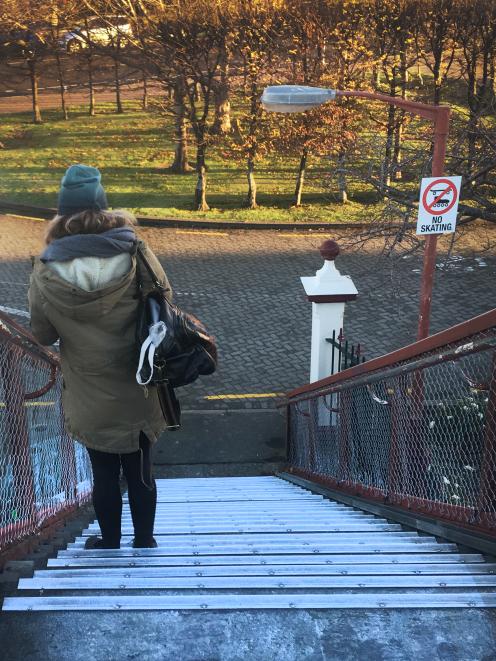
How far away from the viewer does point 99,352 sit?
3062 millimetres

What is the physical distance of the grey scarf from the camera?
286 centimetres

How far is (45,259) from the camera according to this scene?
2.87m

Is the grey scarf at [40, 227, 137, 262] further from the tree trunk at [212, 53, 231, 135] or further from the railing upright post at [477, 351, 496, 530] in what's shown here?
the tree trunk at [212, 53, 231, 135]

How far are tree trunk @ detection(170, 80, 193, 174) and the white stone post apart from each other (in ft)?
31.2

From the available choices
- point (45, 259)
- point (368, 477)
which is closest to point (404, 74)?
point (368, 477)

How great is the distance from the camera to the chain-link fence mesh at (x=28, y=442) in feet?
12.2

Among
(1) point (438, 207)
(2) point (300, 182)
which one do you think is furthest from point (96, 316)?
(2) point (300, 182)

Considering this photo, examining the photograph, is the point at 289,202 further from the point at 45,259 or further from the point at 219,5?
the point at 45,259

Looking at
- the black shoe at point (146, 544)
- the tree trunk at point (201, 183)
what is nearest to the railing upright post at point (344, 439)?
the black shoe at point (146, 544)

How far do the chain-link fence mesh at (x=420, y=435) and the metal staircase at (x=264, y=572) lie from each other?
0.37 meters

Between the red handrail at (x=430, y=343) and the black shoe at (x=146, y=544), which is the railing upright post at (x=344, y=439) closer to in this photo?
the red handrail at (x=430, y=343)

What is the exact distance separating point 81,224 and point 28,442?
1652mm

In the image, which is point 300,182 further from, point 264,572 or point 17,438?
point 264,572

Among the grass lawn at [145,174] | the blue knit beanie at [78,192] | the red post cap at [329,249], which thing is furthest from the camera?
the grass lawn at [145,174]
